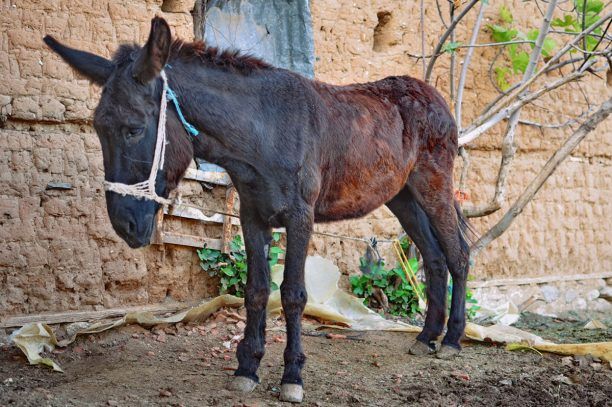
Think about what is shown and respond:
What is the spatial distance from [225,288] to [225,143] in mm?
2283

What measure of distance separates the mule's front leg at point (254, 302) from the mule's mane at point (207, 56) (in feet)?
2.82

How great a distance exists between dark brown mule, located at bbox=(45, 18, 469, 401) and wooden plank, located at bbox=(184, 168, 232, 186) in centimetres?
164

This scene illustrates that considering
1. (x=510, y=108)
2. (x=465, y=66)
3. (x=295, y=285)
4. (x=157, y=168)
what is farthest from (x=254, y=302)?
(x=465, y=66)

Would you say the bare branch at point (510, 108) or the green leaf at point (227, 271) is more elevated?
the bare branch at point (510, 108)

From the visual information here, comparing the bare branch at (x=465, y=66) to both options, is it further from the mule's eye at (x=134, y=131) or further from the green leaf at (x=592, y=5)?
the mule's eye at (x=134, y=131)

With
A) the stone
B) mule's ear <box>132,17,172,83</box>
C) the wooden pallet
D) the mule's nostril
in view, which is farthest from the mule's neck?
the stone

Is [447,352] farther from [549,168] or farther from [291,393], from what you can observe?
[549,168]

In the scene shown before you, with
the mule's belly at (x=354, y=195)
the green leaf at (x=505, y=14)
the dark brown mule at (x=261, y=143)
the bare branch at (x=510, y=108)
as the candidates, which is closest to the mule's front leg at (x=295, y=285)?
the dark brown mule at (x=261, y=143)

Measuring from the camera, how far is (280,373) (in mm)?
4957

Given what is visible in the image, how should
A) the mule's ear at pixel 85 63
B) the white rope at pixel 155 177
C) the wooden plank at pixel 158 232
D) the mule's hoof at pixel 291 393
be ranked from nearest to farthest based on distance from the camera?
1. the white rope at pixel 155 177
2. the mule's ear at pixel 85 63
3. the mule's hoof at pixel 291 393
4. the wooden plank at pixel 158 232

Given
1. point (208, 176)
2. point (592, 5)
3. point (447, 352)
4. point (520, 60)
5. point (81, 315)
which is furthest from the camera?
point (520, 60)

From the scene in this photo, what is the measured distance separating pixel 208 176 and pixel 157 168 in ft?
7.70

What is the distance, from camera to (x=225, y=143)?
4.48 meters

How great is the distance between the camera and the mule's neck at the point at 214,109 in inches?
174
